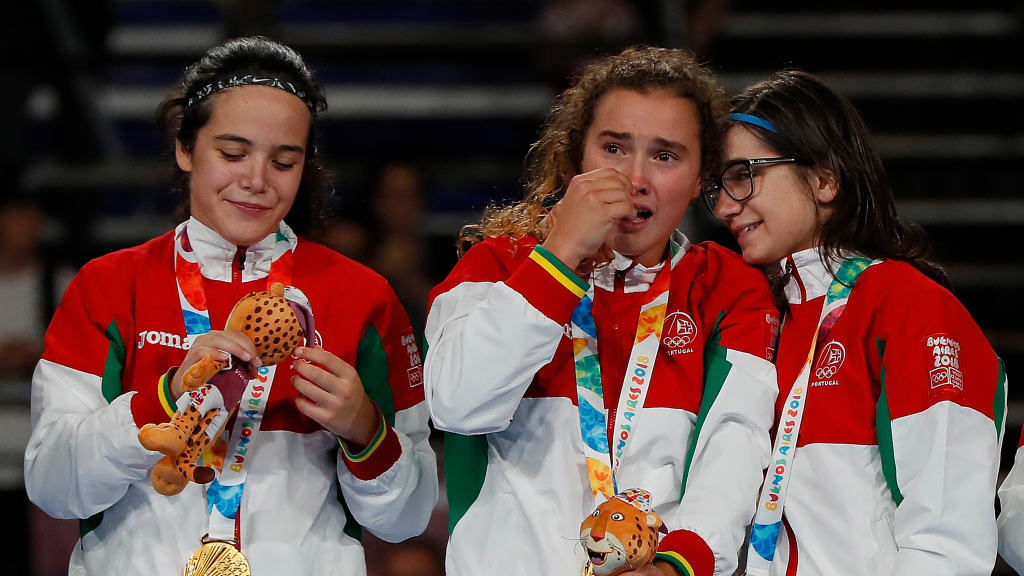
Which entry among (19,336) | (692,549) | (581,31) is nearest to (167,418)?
(692,549)

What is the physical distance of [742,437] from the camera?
2242 millimetres

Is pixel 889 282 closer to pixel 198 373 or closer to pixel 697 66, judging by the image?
pixel 697 66

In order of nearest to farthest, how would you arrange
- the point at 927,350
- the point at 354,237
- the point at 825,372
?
the point at 927,350 → the point at 825,372 → the point at 354,237

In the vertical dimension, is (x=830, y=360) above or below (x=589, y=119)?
below

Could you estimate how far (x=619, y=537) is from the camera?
1938 mm

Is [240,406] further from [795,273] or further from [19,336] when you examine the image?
[19,336]

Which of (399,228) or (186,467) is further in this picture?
(399,228)

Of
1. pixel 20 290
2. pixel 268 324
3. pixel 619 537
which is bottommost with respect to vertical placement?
pixel 20 290

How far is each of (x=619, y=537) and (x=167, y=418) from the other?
0.80 m

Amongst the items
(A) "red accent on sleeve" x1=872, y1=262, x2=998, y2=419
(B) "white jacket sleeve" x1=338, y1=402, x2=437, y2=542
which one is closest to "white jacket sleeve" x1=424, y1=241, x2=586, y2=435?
(B) "white jacket sleeve" x1=338, y1=402, x2=437, y2=542

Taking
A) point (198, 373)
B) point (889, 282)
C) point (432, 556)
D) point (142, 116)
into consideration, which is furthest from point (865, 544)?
point (142, 116)

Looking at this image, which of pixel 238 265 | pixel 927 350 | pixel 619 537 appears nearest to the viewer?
pixel 619 537

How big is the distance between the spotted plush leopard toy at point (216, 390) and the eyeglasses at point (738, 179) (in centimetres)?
90

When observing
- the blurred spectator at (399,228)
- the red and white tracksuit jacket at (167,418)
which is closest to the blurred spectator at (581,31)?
the blurred spectator at (399,228)
